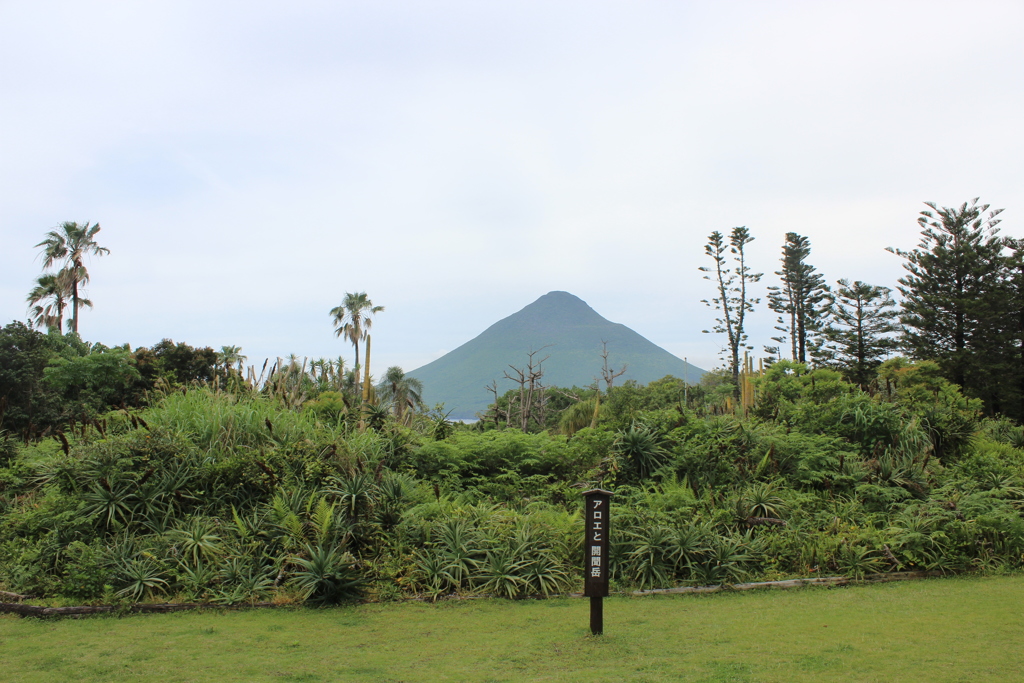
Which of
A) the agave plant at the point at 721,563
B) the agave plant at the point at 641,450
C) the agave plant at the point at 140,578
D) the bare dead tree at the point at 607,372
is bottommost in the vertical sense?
the agave plant at the point at 140,578

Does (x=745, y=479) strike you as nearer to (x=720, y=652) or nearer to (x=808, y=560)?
(x=808, y=560)

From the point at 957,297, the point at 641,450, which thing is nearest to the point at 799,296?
the point at 957,297

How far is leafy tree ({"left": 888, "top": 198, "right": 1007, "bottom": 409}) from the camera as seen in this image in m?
33.2

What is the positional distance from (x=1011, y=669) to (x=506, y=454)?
283 inches

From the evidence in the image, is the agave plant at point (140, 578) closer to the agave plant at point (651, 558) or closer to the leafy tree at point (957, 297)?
the agave plant at point (651, 558)

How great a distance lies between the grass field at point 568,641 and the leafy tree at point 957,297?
1196 inches

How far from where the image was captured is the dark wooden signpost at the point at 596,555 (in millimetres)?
5844

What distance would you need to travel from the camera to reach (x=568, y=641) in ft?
19.1

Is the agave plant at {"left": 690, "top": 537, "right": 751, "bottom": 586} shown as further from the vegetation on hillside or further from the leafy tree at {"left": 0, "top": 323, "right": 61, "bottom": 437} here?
the leafy tree at {"left": 0, "top": 323, "right": 61, "bottom": 437}

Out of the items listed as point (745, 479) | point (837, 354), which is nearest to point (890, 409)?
point (745, 479)

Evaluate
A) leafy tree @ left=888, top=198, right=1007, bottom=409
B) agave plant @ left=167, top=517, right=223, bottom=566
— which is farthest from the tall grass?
leafy tree @ left=888, top=198, right=1007, bottom=409

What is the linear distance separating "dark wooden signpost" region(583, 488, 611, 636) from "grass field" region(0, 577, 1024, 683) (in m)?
0.22

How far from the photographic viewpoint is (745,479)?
1010 centimetres

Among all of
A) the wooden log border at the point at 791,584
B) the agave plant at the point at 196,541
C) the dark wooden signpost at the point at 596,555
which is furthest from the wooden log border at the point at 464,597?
the dark wooden signpost at the point at 596,555
